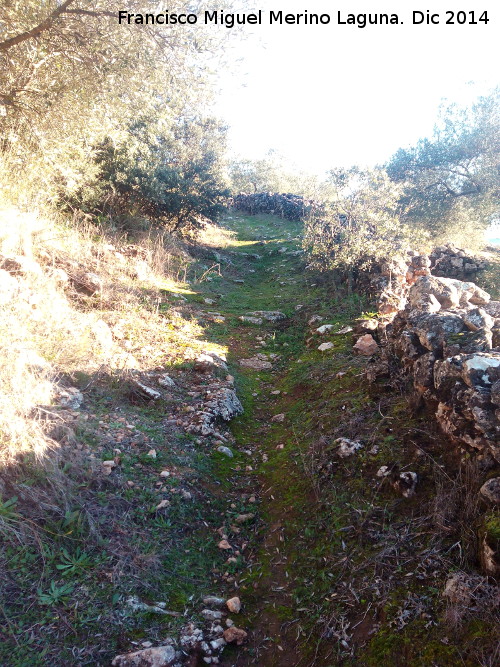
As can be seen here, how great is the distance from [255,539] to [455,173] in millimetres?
16701

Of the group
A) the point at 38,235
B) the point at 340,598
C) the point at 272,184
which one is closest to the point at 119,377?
the point at 340,598

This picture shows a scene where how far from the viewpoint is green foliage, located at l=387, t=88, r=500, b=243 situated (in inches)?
573

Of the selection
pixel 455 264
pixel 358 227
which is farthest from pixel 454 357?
pixel 455 264

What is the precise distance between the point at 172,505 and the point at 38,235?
21.1ft

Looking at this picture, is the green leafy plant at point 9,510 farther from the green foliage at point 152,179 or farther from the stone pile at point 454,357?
the green foliage at point 152,179

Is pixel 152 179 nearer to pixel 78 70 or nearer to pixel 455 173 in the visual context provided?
pixel 78 70

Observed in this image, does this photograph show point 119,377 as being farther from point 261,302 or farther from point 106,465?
point 261,302

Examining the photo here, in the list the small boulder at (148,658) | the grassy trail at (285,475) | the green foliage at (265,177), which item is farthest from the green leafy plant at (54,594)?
the green foliage at (265,177)

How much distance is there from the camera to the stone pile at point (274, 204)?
27914 mm

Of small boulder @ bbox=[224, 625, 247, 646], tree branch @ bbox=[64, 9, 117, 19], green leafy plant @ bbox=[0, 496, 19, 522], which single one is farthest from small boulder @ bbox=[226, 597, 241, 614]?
tree branch @ bbox=[64, 9, 117, 19]

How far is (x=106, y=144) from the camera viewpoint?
479 inches

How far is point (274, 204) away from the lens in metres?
30.9

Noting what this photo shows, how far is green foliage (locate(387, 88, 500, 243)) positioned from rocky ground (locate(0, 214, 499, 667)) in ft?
42.2

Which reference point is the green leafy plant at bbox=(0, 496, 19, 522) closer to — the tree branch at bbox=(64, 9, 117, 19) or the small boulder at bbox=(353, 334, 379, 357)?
the small boulder at bbox=(353, 334, 379, 357)
